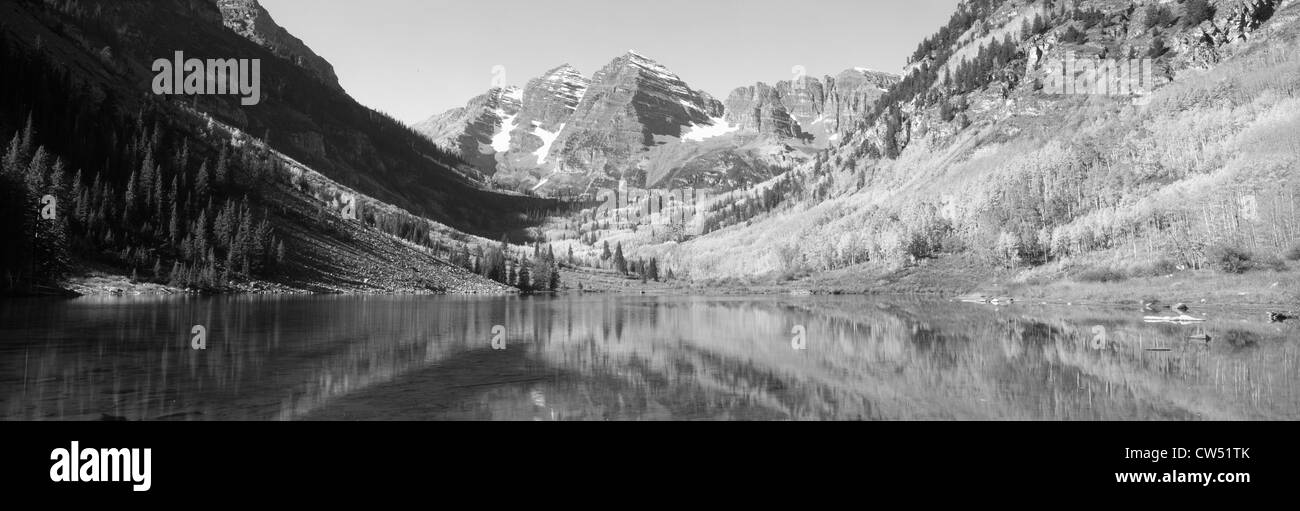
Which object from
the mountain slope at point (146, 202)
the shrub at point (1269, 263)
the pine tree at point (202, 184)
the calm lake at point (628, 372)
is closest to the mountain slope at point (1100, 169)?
the shrub at point (1269, 263)

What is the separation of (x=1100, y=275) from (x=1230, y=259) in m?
16.1

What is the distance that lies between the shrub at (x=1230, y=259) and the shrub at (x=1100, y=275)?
34.7ft

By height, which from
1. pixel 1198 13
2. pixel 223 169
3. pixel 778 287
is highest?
pixel 1198 13

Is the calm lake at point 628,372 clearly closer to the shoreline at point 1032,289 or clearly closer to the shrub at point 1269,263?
the shoreline at point 1032,289

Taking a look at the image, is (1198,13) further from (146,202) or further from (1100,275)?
(146,202)

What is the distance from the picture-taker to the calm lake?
17.5 m

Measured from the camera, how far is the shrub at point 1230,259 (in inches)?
2694

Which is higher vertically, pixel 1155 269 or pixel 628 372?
pixel 1155 269

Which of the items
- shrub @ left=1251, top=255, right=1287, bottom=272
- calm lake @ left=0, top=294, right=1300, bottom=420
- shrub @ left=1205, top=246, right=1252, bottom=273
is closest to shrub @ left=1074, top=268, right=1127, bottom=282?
shrub @ left=1205, top=246, right=1252, bottom=273

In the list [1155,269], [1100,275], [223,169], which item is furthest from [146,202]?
[1155,269]

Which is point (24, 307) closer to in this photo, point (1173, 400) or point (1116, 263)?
point (1173, 400)

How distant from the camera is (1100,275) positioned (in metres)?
84.9

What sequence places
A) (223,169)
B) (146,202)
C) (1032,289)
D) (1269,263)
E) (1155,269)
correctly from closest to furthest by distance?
(1269,263), (1155,269), (1032,289), (146,202), (223,169)
